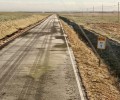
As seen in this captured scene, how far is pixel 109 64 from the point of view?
17.3 metres

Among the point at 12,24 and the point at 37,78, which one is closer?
the point at 37,78

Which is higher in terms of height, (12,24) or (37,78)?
(37,78)

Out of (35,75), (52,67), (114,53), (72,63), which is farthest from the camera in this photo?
(114,53)

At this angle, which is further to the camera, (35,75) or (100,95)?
(35,75)

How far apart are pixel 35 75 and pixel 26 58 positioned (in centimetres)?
471

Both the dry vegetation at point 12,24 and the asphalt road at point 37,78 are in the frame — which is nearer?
the asphalt road at point 37,78

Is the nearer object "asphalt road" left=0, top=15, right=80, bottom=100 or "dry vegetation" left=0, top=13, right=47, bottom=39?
"asphalt road" left=0, top=15, right=80, bottom=100

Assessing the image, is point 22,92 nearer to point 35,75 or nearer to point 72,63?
point 35,75

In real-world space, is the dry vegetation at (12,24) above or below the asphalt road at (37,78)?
below

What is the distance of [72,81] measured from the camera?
448 inches

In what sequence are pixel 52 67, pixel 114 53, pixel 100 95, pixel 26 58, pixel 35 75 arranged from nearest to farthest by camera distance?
pixel 100 95 < pixel 35 75 < pixel 52 67 < pixel 26 58 < pixel 114 53

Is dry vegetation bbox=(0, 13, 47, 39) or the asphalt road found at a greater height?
the asphalt road

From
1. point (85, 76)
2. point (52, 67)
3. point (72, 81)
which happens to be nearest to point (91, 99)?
point (72, 81)

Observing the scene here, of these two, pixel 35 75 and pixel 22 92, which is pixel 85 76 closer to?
pixel 35 75
